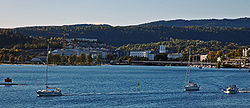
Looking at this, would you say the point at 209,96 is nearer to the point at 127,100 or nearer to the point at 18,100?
the point at 127,100

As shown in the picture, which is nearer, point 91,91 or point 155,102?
point 155,102

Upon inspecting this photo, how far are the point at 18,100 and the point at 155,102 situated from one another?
17.2 metres

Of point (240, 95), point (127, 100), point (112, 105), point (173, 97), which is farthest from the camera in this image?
point (240, 95)

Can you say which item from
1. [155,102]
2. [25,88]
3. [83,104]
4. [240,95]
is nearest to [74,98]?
[83,104]

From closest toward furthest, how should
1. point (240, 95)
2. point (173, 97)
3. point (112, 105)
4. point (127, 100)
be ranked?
point (112, 105), point (127, 100), point (173, 97), point (240, 95)

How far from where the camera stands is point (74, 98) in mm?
62812

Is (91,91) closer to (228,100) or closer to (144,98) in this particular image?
(144,98)

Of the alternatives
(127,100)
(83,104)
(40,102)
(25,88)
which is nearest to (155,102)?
(127,100)

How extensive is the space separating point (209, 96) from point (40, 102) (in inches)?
1010

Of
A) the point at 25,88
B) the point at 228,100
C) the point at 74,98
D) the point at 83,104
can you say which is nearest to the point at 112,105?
the point at 83,104

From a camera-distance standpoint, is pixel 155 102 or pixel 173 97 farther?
pixel 173 97

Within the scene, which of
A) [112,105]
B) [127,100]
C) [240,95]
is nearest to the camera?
[112,105]

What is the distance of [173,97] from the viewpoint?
66.8 metres

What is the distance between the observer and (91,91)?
2872 inches
